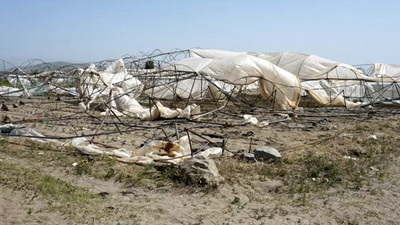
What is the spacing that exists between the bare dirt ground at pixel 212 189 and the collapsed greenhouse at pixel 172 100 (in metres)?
0.52

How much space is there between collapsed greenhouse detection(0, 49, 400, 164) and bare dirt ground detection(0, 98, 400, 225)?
0.52 metres

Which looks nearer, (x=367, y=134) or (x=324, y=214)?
(x=324, y=214)

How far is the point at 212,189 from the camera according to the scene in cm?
538

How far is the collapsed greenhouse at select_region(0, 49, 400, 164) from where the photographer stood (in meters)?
7.84

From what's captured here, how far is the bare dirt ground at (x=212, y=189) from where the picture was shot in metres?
4.56

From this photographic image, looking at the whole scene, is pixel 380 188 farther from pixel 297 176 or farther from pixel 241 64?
pixel 241 64

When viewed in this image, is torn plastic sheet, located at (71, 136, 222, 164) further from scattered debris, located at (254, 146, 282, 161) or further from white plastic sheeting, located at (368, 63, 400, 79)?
white plastic sheeting, located at (368, 63, 400, 79)

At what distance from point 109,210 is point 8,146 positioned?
3620mm

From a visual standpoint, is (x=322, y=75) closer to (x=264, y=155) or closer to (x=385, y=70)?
(x=385, y=70)

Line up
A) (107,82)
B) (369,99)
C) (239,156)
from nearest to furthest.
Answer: (239,156) → (107,82) → (369,99)

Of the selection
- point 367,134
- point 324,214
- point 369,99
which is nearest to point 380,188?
point 324,214

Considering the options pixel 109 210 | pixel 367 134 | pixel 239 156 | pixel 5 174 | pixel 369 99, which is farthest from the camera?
pixel 369 99

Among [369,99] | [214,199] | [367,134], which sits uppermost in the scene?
[214,199]

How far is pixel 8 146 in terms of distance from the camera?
290 inches
